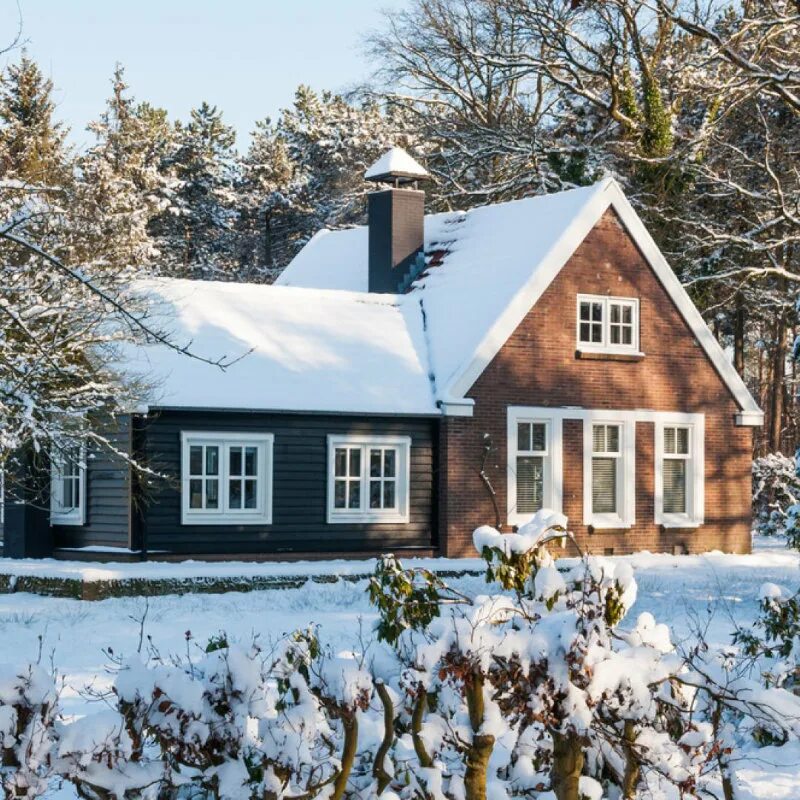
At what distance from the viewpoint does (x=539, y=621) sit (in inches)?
238

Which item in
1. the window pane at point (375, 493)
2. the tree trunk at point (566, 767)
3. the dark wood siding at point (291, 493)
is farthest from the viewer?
the window pane at point (375, 493)

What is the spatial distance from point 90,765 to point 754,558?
78.2 ft

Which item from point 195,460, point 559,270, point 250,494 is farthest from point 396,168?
point 195,460

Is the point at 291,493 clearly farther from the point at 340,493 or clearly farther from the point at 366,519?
the point at 366,519

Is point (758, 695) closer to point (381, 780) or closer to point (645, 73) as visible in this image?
point (381, 780)

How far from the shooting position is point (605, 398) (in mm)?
27469

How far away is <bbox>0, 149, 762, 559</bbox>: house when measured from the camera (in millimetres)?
23906

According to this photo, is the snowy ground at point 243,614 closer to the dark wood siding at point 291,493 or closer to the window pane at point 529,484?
the dark wood siding at point 291,493

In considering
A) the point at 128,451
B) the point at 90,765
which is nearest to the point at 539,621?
the point at 90,765

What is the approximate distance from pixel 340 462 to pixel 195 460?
2.64 m

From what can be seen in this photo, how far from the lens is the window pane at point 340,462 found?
25.1 meters

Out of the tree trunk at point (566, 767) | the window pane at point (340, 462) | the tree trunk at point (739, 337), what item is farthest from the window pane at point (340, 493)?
the tree trunk at point (739, 337)

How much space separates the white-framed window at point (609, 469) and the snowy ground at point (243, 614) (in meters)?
1.71

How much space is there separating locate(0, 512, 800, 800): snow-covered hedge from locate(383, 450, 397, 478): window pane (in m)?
18.8
